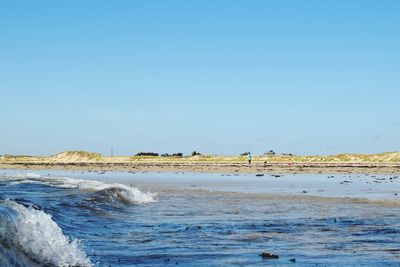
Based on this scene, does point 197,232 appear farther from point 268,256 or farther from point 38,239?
point 38,239

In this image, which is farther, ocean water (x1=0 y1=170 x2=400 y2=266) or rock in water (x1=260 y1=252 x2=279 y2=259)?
rock in water (x1=260 y1=252 x2=279 y2=259)

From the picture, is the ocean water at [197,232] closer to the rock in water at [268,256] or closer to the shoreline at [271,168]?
the rock in water at [268,256]

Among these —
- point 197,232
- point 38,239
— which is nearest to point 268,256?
point 197,232

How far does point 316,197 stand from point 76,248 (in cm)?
1497

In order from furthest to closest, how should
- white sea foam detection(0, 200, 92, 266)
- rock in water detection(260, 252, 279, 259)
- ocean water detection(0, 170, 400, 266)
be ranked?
rock in water detection(260, 252, 279, 259) → ocean water detection(0, 170, 400, 266) → white sea foam detection(0, 200, 92, 266)

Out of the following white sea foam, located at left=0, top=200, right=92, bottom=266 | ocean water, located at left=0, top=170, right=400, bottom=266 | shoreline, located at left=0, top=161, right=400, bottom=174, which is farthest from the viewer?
shoreline, located at left=0, top=161, right=400, bottom=174

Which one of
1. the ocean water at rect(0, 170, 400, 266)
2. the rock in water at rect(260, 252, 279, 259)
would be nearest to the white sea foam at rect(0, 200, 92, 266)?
the ocean water at rect(0, 170, 400, 266)

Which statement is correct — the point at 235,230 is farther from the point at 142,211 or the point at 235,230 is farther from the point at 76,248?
the point at 142,211

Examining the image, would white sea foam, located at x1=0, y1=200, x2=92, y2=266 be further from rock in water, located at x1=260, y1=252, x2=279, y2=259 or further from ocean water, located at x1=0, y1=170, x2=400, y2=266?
rock in water, located at x1=260, y1=252, x2=279, y2=259

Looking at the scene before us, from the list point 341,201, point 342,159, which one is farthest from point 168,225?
point 342,159

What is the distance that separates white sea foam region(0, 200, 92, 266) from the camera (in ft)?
30.3

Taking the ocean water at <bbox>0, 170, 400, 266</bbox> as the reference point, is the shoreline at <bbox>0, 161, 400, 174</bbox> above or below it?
above

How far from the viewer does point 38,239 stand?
9867mm

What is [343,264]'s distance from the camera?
374 inches
